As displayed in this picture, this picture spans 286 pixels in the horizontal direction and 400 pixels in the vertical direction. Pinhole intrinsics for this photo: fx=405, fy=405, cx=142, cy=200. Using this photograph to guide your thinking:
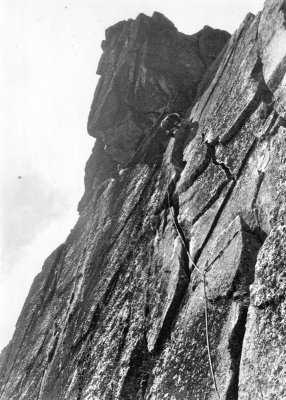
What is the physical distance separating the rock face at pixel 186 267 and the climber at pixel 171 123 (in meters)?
0.42

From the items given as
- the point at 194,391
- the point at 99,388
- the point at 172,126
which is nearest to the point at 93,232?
the point at 172,126

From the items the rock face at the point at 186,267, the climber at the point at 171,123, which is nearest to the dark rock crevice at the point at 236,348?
the rock face at the point at 186,267

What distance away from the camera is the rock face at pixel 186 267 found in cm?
639

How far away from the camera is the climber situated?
15.1 m

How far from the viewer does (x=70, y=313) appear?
526 inches

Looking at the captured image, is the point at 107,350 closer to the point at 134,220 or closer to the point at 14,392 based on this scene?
the point at 134,220

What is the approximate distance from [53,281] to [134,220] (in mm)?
6766

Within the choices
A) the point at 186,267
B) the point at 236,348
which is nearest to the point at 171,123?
the point at 186,267

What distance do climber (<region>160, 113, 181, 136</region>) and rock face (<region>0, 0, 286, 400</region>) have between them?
0.42m

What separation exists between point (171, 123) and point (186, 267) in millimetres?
8004

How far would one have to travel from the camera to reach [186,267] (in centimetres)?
898

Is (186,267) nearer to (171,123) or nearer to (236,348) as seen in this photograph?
(236,348)

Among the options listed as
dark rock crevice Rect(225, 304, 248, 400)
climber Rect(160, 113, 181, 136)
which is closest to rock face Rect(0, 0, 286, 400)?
dark rock crevice Rect(225, 304, 248, 400)

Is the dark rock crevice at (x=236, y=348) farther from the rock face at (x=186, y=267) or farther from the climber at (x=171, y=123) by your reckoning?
the climber at (x=171, y=123)
